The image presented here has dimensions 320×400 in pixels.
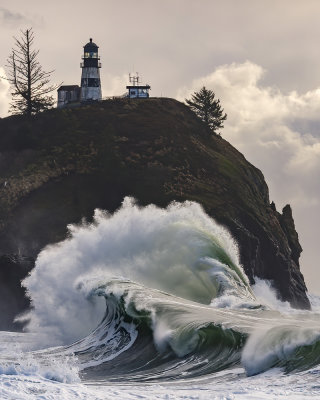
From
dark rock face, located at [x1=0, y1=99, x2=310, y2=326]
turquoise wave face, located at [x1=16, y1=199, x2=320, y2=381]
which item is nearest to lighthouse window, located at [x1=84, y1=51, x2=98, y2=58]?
dark rock face, located at [x1=0, y1=99, x2=310, y2=326]

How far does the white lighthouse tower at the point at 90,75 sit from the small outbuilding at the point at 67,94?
2.11 m

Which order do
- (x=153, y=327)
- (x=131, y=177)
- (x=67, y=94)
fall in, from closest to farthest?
1. (x=153, y=327)
2. (x=131, y=177)
3. (x=67, y=94)

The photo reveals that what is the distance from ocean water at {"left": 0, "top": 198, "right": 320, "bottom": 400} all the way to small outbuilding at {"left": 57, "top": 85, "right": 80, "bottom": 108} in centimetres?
5634

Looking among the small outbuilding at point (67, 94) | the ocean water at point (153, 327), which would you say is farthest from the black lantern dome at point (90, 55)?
the ocean water at point (153, 327)

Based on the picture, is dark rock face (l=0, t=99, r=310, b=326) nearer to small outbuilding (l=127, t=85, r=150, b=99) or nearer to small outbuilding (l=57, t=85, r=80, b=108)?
small outbuilding (l=127, t=85, r=150, b=99)

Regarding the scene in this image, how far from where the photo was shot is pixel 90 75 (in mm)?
107875

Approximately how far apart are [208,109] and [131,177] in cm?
2359

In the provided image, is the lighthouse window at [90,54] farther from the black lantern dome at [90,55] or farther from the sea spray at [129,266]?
the sea spray at [129,266]

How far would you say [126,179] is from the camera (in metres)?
81.6

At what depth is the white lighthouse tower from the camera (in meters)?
107

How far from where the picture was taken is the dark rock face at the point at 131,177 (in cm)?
7512

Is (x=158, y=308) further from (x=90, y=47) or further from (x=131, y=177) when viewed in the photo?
(x=90, y=47)

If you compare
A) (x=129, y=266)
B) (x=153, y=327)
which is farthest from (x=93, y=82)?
(x=153, y=327)

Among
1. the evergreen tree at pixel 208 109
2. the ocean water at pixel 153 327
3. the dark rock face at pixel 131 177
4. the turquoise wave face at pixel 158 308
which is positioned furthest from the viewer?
the evergreen tree at pixel 208 109
